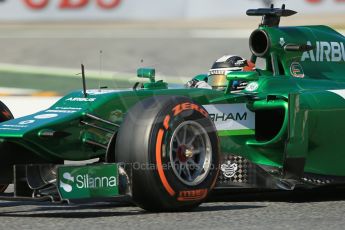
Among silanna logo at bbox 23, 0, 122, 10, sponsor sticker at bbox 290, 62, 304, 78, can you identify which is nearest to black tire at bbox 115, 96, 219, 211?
sponsor sticker at bbox 290, 62, 304, 78

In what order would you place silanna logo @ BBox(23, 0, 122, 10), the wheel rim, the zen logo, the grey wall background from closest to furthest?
the wheel rim → the zen logo → the grey wall background → silanna logo @ BBox(23, 0, 122, 10)

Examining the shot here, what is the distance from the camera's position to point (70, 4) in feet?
73.9

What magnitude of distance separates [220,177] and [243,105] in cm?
66

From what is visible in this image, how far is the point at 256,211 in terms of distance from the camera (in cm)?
716

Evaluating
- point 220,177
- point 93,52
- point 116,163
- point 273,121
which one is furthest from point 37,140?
point 93,52

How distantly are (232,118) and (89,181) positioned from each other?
151cm

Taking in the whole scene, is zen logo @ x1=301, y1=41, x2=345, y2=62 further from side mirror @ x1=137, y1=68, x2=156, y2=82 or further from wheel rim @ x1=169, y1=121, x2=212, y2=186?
wheel rim @ x1=169, y1=121, x2=212, y2=186

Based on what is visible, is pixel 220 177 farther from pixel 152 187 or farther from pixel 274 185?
pixel 152 187

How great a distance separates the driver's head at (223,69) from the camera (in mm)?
8680

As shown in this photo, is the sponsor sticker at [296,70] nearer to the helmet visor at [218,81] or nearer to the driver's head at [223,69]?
the driver's head at [223,69]

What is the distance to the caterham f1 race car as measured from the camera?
6852 mm

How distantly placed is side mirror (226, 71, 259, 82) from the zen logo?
Result: 0.94 m

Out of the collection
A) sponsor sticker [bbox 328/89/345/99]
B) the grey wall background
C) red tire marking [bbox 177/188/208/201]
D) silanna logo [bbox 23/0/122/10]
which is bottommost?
red tire marking [bbox 177/188/208/201]

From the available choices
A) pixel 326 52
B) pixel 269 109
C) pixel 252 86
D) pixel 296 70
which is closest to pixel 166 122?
pixel 269 109
